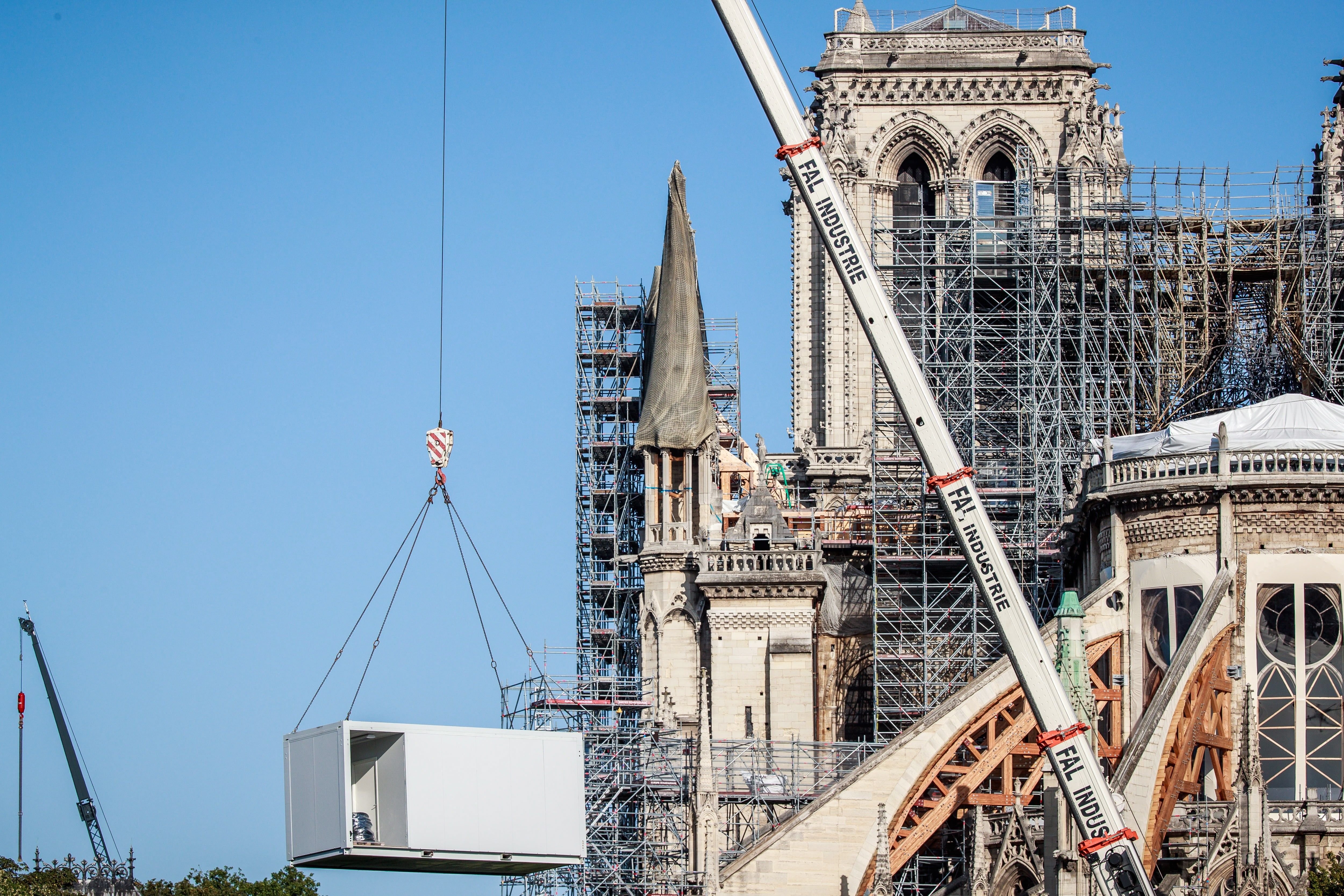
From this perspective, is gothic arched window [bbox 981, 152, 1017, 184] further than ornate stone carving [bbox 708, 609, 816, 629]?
Yes

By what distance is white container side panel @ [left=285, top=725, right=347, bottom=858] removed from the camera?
51.3 m

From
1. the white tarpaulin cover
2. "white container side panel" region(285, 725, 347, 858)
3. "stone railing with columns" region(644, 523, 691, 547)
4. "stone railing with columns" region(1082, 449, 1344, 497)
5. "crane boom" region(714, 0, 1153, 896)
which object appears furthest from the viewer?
"stone railing with columns" region(644, 523, 691, 547)

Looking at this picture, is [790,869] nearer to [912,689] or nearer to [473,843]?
[912,689]

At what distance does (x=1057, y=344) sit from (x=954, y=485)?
2590cm

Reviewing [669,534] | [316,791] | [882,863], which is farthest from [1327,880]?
[669,534]

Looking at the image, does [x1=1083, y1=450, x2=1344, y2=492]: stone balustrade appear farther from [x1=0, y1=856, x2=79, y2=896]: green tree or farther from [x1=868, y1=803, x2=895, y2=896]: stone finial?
[x1=0, y1=856, x2=79, y2=896]: green tree

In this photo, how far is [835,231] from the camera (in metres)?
56.2

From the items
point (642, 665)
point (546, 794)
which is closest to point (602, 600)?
point (642, 665)

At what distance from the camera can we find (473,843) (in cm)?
5372

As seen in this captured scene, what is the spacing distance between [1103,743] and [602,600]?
2136 centimetres

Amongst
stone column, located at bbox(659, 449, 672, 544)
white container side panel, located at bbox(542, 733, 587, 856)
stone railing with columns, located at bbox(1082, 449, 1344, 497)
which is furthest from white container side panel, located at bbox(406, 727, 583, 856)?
stone column, located at bbox(659, 449, 672, 544)

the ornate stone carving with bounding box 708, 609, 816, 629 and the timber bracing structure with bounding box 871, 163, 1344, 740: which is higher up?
the timber bracing structure with bounding box 871, 163, 1344, 740

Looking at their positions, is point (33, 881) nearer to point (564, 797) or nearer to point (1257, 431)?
point (564, 797)

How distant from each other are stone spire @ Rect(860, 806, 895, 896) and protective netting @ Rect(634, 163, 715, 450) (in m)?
17.2
